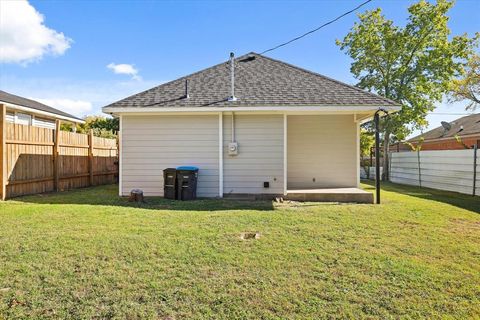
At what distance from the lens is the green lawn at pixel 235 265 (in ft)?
8.51

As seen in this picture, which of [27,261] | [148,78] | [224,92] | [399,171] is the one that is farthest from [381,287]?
[148,78]

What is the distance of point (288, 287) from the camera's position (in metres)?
2.96

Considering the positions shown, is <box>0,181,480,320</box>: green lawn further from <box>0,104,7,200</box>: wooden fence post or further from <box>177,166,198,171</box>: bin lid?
<box>177,166,198,171</box>: bin lid

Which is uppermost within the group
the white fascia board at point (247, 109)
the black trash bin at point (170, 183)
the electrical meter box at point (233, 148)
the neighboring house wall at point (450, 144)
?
the white fascia board at point (247, 109)

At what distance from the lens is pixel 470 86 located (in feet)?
67.3

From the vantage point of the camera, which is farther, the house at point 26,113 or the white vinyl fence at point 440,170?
the house at point 26,113

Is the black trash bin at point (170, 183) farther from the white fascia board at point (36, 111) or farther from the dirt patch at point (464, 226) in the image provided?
the white fascia board at point (36, 111)

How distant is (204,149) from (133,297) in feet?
19.0

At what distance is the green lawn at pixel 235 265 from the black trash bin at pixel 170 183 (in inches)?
70.1

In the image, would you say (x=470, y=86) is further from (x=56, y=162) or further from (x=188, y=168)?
(x=56, y=162)

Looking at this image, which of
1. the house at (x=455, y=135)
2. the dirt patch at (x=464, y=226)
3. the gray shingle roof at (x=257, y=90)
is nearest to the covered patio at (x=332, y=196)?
the dirt patch at (x=464, y=226)

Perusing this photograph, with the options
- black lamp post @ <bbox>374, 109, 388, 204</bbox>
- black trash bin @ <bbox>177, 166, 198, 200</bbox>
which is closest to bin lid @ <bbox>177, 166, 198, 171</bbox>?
black trash bin @ <bbox>177, 166, 198, 200</bbox>

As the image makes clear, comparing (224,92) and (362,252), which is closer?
(362,252)

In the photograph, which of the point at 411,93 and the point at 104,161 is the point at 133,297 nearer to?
the point at 104,161
